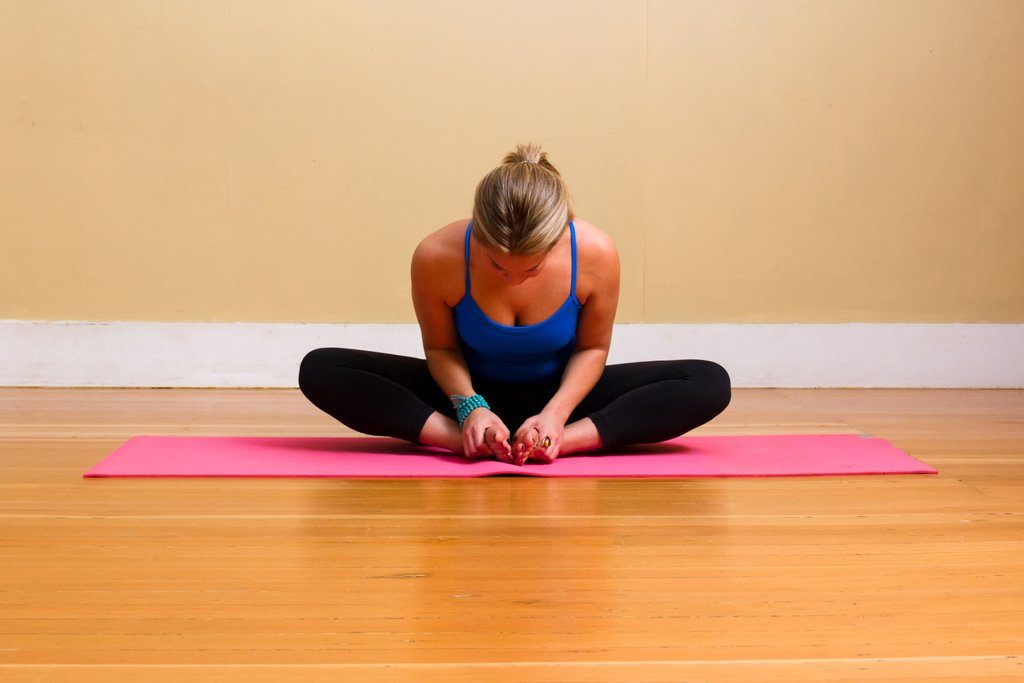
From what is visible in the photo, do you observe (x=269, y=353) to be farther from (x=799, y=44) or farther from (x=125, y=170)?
(x=799, y=44)

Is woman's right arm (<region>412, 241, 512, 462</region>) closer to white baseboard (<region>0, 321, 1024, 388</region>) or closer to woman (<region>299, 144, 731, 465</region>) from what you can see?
woman (<region>299, 144, 731, 465</region>)

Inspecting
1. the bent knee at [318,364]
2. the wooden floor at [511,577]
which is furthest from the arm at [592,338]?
the bent knee at [318,364]

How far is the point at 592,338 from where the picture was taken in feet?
7.24

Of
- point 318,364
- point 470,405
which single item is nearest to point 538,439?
point 470,405

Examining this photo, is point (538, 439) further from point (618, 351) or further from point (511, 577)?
point (618, 351)

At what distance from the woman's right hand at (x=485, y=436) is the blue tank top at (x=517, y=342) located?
0.15 m

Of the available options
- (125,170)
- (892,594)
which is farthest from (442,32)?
(892,594)

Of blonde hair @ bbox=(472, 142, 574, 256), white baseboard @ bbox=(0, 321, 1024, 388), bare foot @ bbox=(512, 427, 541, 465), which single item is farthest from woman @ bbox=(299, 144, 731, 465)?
white baseboard @ bbox=(0, 321, 1024, 388)

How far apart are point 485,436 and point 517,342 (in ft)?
0.73

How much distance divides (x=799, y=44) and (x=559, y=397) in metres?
1.81

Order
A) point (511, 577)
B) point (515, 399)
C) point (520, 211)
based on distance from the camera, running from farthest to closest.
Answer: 1. point (515, 399)
2. point (520, 211)
3. point (511, 577)

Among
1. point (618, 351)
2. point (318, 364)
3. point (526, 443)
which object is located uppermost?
point (318, 364)

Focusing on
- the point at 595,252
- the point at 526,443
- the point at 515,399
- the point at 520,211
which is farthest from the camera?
the point at 515,399

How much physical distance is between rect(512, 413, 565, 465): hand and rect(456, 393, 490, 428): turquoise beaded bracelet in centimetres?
10
